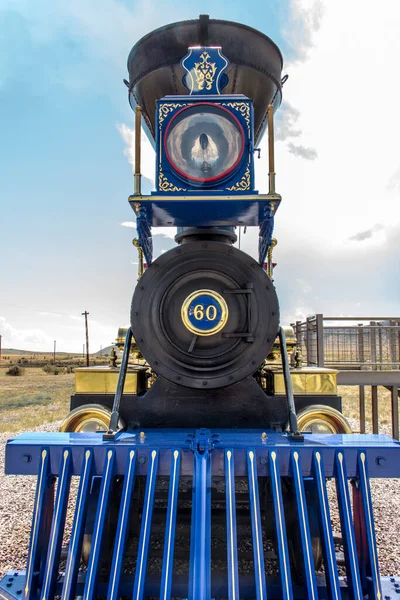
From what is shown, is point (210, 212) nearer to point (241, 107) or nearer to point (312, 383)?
Result: point (241, 107)

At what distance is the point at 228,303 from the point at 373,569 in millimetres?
1587

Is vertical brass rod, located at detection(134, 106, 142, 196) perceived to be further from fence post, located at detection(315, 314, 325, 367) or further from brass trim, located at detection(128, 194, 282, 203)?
fence post, located at detection(315, 314, 325, 367)

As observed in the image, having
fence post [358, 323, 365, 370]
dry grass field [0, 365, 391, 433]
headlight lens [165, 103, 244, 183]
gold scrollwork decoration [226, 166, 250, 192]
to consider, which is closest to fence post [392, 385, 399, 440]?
fence post [358, 323, 365, 370]

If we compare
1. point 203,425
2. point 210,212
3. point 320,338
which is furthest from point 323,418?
point 320,338

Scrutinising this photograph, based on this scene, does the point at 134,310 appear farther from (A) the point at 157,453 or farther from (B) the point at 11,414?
(B) the point at 11,414

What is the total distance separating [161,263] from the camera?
9.12ft

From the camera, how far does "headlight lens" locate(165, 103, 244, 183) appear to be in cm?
280

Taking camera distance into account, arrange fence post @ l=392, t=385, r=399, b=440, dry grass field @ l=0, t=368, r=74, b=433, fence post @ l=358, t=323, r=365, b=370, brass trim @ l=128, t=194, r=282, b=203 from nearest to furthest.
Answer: brass trim @ l=128, t=194, r=282, b=203
fence post @ l=392, t=385, r=399, b=440
fence post @ l=358, t=323, r=365, b=370
dry grass field @ l=0, t=368, r=74, b=433

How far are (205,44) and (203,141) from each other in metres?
0.95

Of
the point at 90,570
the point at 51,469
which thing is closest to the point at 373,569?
the point at 90,570

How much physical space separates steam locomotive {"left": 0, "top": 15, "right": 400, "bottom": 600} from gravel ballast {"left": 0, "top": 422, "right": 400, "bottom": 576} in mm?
675

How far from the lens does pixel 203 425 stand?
283cm

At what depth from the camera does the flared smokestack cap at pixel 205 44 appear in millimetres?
3221

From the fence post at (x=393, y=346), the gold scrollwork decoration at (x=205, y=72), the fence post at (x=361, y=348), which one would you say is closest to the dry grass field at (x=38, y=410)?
the fence post at (x=393, y=346)
